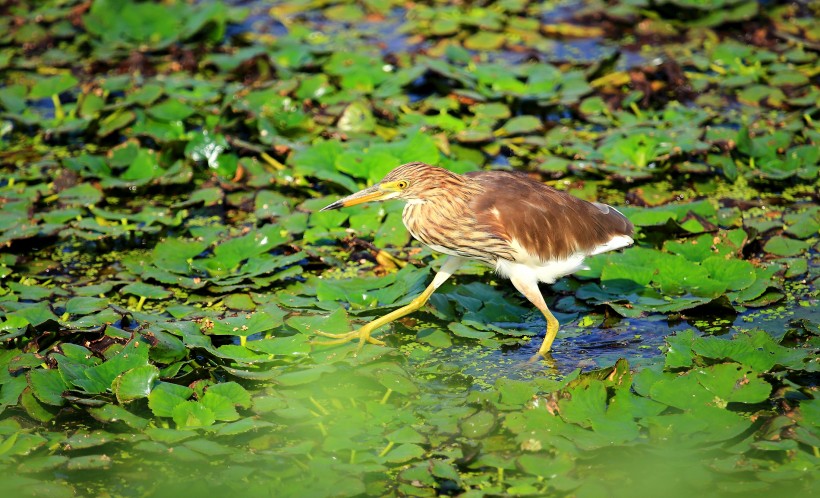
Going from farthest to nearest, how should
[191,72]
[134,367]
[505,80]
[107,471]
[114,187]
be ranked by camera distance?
1. [191,72]
2. [505,80]
3. [114,187]
4. [134,367]
5. [107,471]

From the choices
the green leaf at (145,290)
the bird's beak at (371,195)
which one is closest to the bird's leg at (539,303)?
the bird's beak at (371,195)

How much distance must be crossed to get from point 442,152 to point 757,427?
11.2 feet

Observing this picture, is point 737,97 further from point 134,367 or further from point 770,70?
point 134,367

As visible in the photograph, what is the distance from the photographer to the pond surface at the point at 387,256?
4.52 metres

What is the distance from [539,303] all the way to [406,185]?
3.11ft

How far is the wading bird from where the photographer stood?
5.26 m

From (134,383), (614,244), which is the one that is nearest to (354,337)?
(134,383)

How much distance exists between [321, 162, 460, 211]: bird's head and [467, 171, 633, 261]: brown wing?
252mm

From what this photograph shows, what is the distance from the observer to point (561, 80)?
844cm

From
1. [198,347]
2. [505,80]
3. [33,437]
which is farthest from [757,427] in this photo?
[505,80]

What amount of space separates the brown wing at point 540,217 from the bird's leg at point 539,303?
16 cm

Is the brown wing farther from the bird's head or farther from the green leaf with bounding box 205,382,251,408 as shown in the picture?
the green leaf with bounding box 205,382,251,408

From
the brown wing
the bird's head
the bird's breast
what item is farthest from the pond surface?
the bird's head

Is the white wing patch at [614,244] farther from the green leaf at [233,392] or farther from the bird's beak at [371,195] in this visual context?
the green leaf at [233,392]
